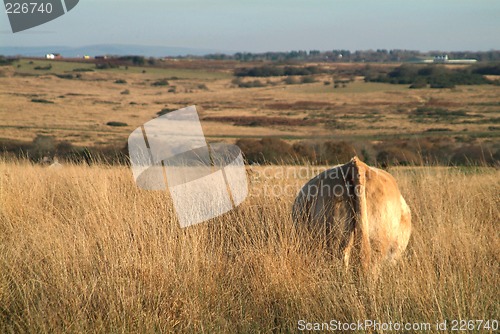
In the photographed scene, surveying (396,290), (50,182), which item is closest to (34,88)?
(50,182)

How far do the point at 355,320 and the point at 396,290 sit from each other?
55cm

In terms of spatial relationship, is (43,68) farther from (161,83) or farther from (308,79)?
(308,79)

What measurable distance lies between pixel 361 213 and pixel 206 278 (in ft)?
4.92

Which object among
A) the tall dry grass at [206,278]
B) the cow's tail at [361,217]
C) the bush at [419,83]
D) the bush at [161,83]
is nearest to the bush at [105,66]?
the bush at [161,83]

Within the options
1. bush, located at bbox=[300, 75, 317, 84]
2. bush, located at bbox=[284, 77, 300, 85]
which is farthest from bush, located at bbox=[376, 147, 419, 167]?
bush, located at bbox=[300, 75, 317, 84]

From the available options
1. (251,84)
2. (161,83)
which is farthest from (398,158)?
(251,84)

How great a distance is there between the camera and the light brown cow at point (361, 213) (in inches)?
217

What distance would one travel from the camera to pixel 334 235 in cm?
573

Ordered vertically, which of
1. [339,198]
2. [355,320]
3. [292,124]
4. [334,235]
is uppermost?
[339,198]

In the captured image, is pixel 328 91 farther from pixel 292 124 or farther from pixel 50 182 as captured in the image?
pixel 50 182

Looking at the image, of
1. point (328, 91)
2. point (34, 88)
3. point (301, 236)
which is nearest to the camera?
point (301, 236)

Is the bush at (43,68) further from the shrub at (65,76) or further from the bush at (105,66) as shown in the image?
the bush at (105,66)

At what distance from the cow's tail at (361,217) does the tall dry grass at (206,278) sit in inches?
9.1

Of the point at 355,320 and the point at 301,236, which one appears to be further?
the point at 301,236
